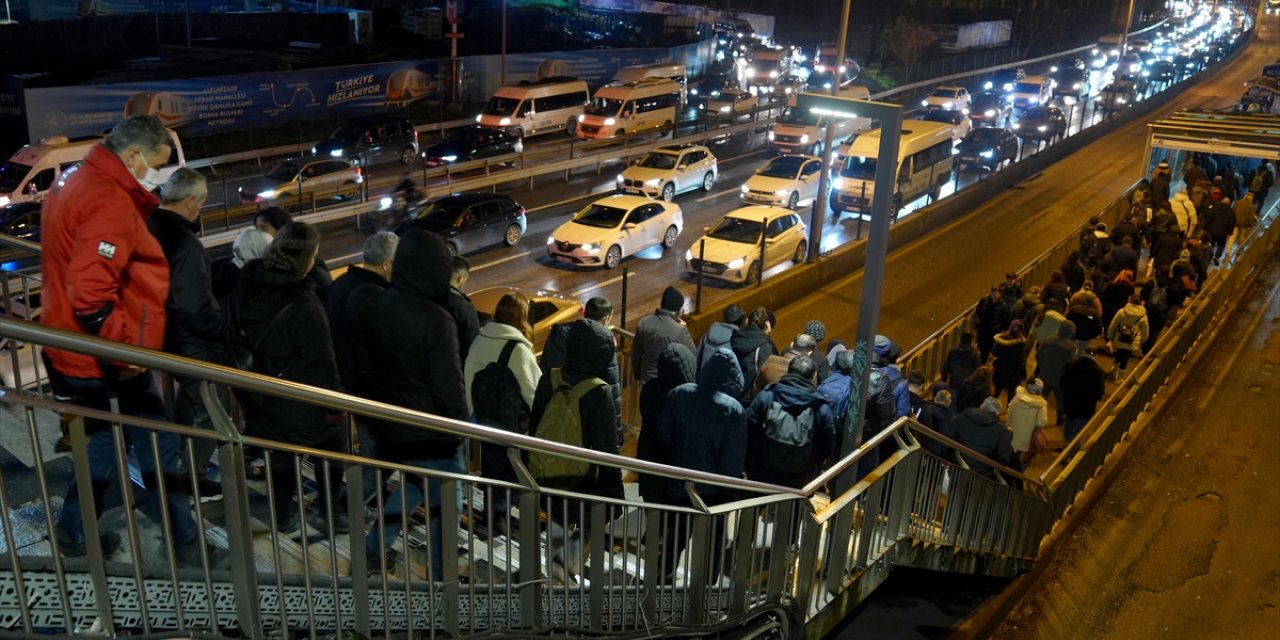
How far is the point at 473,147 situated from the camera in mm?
30375

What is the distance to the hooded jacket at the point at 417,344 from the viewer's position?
5.06 meters

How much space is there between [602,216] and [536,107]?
13.9m

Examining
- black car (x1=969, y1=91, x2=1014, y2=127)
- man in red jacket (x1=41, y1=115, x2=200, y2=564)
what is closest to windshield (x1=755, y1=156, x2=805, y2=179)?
black car (x1=969, y1=91, x2=1014, y2=127)

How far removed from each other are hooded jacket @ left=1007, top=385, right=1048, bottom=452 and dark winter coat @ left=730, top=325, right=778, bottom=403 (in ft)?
11.5

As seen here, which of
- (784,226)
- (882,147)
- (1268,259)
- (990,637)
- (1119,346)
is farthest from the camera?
(1268,259)

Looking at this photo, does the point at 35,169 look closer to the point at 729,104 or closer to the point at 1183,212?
the point at 1183,212

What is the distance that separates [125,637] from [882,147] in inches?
186

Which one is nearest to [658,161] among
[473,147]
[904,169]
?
[473,147]

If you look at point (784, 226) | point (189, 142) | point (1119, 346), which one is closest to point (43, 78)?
point (189, 142)

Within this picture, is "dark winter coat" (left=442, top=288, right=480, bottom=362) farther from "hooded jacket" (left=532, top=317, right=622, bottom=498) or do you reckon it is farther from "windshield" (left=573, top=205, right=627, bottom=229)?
"windshield" (left=573, top=205, right=627, bottom=229)

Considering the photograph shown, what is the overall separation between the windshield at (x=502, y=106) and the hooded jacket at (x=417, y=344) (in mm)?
30792

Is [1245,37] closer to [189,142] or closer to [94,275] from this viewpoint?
[189,142]

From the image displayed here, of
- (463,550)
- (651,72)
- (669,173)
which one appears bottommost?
(669,173)

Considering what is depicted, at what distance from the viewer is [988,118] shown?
4347 centimetres
